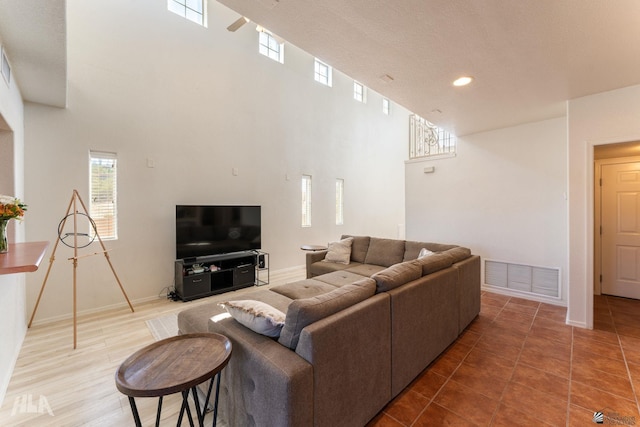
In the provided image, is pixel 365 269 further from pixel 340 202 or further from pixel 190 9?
pixel 190 9

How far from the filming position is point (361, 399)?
5.28 feet

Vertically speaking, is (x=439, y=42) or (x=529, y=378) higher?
(x=439, y=42)

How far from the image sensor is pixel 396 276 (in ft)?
6.72

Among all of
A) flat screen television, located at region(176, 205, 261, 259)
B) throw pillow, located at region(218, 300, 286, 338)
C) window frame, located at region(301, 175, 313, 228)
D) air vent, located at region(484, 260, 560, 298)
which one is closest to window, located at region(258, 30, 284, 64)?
window frame, located at region(301, 175, 313, 228)

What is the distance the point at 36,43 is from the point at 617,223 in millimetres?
7069

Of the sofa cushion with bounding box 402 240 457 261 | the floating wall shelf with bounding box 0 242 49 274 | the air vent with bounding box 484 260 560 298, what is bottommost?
the air vent with bounding box 484 260 560 298

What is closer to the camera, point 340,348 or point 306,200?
point 340,348

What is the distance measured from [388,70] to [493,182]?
2971 mm

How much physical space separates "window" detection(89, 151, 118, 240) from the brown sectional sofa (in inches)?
90.7

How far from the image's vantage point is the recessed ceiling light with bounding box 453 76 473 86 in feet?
8.41

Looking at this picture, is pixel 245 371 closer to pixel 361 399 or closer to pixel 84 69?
pixel 361 399

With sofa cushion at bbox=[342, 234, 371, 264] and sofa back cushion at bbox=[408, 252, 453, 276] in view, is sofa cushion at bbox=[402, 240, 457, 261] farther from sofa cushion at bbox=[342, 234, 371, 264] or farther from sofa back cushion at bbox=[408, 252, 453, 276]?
sofa back cushion at bbox=[408, 252, 453, 276]

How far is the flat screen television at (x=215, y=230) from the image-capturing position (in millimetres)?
3973

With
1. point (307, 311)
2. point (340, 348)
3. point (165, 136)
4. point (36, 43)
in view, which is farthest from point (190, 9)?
point (340, 348)
